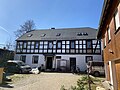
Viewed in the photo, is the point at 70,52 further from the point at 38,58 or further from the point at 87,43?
the point at 38,58

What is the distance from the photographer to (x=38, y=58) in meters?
26.4

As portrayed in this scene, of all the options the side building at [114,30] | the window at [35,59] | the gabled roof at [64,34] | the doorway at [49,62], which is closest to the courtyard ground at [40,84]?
the side building at [114,30]

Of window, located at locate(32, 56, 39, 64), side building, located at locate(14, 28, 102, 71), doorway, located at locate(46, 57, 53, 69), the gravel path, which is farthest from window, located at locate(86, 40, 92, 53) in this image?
the gravel path

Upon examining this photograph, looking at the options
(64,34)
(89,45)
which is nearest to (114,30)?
(89,45)

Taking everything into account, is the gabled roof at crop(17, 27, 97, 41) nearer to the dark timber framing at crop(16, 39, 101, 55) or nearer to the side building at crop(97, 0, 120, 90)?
the dark timber framing at crop(16, 39, 101, 55)

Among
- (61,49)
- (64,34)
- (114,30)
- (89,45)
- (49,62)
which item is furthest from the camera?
(64,34)

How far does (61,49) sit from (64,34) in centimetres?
398

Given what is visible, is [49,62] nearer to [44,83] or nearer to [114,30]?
[44,83]

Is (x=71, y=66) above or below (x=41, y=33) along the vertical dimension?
below

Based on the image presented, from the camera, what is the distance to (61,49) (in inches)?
1012

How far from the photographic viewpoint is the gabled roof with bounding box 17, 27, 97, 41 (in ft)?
85.7

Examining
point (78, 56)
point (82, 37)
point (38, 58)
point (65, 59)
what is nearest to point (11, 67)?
point (38, 58)

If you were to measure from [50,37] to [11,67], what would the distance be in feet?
35.3

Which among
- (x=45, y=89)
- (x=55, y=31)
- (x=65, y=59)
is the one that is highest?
(x=55, y=31)
